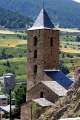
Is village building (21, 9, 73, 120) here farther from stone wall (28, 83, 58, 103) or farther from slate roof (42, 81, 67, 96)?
slate roof (42, 81, 67, 96)

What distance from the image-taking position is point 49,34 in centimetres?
4647

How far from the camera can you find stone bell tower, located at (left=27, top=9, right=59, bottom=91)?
46125 mm

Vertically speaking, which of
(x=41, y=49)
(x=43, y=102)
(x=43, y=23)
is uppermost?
(x=43, y=23)

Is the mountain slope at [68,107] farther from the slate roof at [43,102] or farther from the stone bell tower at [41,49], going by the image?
the stone bell tower at [41,49]

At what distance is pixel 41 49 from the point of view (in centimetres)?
4622

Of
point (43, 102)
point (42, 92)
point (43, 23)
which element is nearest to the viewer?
point (43, 102)

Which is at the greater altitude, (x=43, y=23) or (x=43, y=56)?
(x=43, y=23)

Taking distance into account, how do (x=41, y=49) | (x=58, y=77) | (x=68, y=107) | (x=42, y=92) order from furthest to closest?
(x=41, y=49) < (x=58, y=77) < (x=42, y=92) < (x=68, y=107)

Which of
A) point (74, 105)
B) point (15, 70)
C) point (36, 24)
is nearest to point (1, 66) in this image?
point (15, 70)

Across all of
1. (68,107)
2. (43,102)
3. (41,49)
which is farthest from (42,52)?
(68,107)

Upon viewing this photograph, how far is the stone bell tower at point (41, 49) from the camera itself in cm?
4612

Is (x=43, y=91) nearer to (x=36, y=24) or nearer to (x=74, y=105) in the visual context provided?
(x=36, y=24)

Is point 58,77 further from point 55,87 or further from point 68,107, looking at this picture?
point 68,107

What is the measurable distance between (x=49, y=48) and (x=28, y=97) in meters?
5.66
